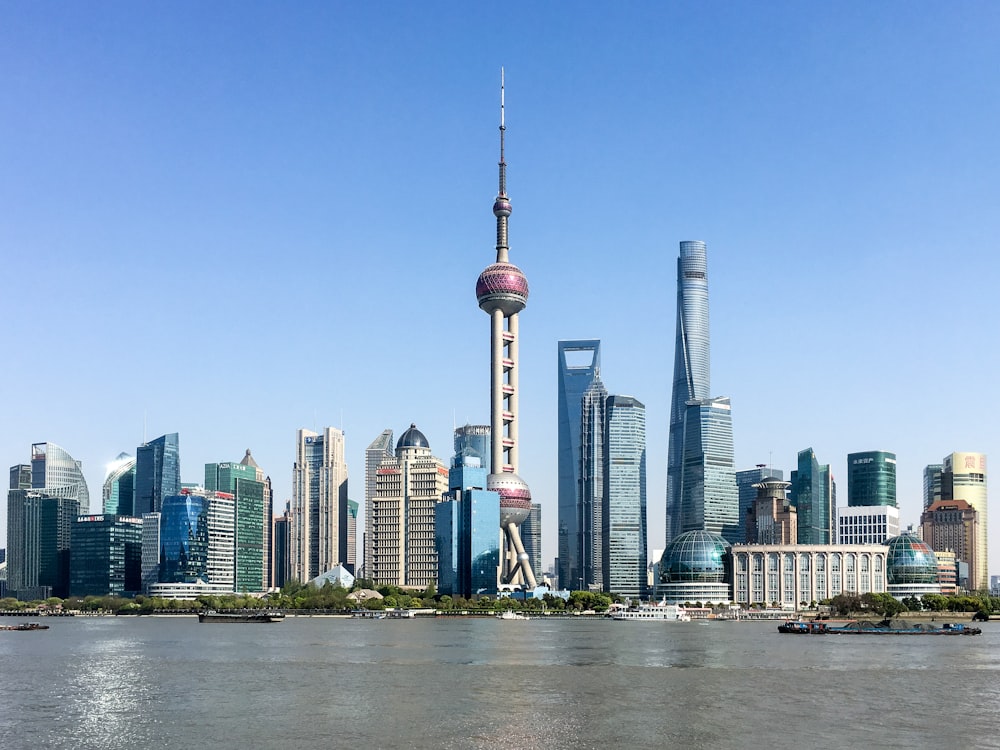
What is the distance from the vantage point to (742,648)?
18325 cm

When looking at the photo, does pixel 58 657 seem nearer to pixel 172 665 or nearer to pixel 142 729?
pixel 172 665

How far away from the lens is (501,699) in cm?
10900

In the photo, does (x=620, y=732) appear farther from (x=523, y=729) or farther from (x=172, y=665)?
(x=172, y=665)

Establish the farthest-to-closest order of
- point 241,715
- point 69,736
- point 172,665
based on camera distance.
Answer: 1. point 172,665
2. point 241,715
3. point 69,736

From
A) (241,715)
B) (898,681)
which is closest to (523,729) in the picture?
(241,715)

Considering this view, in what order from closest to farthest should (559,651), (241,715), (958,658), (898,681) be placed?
(241,715)
(898,681)
(958,658)
(559,651)

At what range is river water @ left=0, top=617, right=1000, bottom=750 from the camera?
8794 cm

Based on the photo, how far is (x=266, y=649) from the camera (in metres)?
182

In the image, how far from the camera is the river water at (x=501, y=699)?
87.9 meters

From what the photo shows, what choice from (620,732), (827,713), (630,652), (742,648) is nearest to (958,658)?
(742,648)

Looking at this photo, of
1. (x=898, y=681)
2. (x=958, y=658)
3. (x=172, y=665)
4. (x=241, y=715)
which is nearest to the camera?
(x=241, y=715)

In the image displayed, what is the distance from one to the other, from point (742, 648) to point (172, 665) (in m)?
85.5

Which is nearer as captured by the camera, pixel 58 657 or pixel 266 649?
pixel 58 657

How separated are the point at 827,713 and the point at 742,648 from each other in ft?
278
